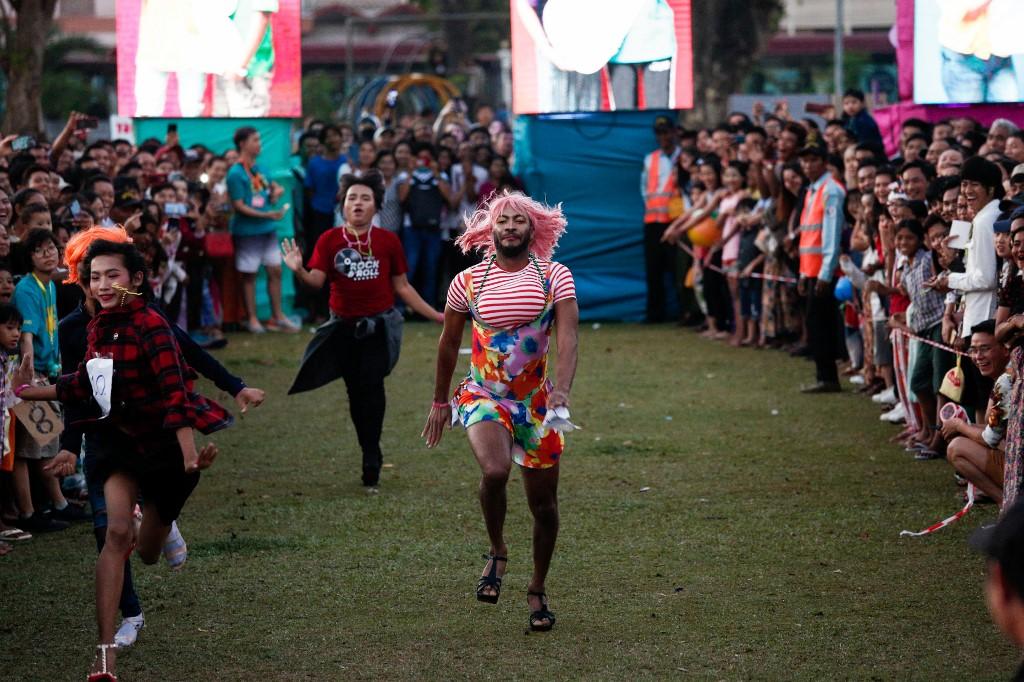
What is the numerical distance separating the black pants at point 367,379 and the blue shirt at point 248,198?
822 centimetres

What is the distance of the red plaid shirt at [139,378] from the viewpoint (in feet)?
20.3

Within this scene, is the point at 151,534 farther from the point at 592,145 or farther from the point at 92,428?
the point at 592,145

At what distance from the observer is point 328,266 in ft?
32.1

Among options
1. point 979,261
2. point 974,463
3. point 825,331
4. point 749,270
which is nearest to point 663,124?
point 749,270

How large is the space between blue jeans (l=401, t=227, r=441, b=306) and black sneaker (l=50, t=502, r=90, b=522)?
10.7 meters

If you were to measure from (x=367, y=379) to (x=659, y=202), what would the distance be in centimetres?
920

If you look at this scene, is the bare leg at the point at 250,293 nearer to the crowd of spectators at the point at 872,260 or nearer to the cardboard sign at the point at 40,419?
the crowd of spectators at the point at 872,260

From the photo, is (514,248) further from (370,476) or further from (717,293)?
(717,293)

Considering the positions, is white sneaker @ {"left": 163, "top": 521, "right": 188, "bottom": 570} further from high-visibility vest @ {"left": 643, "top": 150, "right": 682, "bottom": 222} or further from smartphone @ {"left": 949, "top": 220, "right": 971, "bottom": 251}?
high-visibility vest @ {"left": 643, "top": 150, "right": 682, "bottom": 222}

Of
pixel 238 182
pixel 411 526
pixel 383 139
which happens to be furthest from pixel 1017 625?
pixel 383 139

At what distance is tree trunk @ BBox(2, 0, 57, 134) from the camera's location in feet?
89.3

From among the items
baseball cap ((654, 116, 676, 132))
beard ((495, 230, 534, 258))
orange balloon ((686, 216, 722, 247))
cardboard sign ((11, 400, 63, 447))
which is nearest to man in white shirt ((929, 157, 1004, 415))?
beard ((495, 230, 534, 258))

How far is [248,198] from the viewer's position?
17797 millimetres

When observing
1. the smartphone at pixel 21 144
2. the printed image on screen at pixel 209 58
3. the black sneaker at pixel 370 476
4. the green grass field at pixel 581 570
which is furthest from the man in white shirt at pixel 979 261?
the printed image on screen at pixel 209 58
